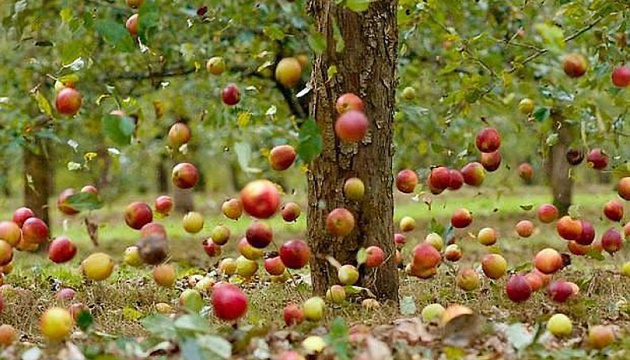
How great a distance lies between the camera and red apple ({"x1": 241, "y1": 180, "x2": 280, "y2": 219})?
2.33 metres

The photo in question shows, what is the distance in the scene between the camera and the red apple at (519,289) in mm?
2941

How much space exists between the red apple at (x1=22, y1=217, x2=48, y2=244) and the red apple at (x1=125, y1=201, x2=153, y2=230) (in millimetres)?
400

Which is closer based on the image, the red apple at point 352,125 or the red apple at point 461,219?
the red apple at point 352,125

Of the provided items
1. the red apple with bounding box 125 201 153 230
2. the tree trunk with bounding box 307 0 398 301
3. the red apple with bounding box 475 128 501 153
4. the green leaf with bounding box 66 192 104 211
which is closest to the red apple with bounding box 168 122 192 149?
the red apple with bounding box 125 201 153 230

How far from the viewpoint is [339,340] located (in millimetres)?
2100

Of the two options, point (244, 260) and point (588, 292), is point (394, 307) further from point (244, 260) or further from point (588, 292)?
point (588, 292)

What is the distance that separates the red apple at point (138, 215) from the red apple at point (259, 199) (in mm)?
512

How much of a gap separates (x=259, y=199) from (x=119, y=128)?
40cm

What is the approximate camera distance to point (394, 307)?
3150 millimetres

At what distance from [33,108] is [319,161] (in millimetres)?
4993

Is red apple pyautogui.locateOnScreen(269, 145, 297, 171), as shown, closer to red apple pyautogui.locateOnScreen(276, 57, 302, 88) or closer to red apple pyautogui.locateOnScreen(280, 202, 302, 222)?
red apple pyautogui.locateOnScreen(276, 57, 302, 88)

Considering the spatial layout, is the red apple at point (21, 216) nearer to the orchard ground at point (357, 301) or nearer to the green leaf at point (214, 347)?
the orchard ground at point (357, 301)

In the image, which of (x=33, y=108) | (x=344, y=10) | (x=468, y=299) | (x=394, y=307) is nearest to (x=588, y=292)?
(x=468, y=299)

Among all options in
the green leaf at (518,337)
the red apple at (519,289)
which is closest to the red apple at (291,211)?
the red apple at (519,289)
